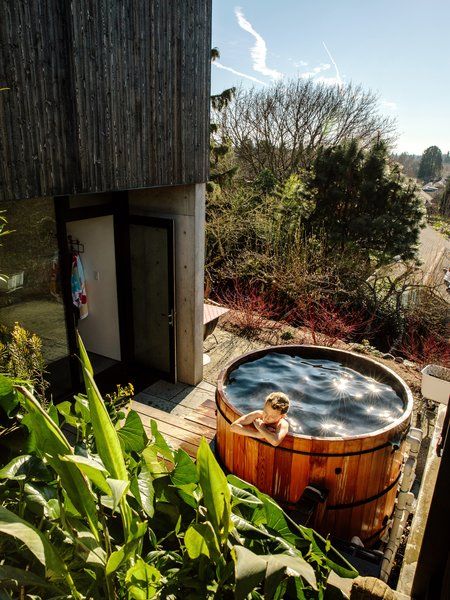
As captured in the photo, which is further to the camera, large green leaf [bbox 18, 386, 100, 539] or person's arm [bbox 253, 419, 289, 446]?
person's arm [bbox 253, 419, 289, 446]

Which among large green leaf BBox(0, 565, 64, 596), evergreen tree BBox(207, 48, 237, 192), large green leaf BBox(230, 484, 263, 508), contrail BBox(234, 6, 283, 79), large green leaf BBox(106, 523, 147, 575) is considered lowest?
large green leaf BBox(230, 484, 263, 508)

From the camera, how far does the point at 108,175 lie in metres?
4.00

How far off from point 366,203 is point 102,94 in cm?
1075

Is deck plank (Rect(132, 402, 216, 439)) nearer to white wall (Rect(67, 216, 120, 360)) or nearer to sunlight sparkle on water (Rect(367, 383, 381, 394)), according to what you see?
white wall (Rect(67, 216, 120, 360))

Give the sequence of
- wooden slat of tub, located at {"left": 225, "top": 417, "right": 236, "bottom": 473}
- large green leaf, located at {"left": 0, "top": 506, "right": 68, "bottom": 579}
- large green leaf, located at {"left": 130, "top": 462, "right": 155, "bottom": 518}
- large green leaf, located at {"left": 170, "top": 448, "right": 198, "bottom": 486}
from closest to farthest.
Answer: large green leaf, located at {"left": 0, "top": 506, "right": 68, "bottom": 579}
large green leaf, located at {"left": 130, "top": 462, "right": 155, "bottom": 518}
large green leaf, located at {"left": 170, "top": 448, "right": 198, "bottom": 486}
wooden slat of tub, located at {"left": 225, "top": 417, "right": 236, "bottom": 473}

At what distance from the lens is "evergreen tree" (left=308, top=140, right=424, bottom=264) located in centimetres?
1263

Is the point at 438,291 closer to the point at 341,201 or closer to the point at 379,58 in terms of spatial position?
the point at 341,201

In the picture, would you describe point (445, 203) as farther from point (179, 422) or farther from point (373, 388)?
point (179, 422)

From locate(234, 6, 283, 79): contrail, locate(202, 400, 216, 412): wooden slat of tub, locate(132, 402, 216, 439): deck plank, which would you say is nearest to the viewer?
locate(132, 402, 216, 439): deck plank

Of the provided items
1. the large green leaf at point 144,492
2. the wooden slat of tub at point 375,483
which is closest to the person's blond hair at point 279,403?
the wooden slat of tub at point 375,483

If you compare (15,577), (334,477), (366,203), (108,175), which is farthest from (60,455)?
(366,203)

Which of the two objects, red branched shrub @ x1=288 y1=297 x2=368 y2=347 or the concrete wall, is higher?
the concrete wall

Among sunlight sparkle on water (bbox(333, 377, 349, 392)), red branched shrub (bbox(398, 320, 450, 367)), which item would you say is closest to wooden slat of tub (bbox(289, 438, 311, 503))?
sunlight sparkle on water (bbox(333, 377, 349, 392))

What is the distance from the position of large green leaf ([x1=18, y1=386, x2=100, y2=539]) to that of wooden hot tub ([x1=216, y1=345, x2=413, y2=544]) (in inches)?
100
